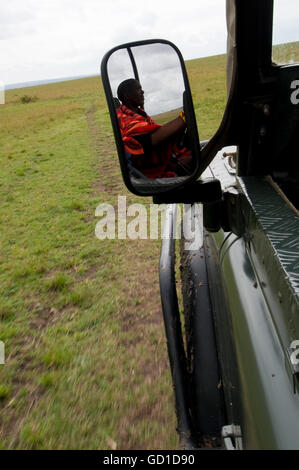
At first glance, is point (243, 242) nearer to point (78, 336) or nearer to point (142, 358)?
point (142, 358)

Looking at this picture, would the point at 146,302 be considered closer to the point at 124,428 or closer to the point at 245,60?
the point at 124,428

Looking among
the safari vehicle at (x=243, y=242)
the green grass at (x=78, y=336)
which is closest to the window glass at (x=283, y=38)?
the safari vehicle at (x=243, y=242)

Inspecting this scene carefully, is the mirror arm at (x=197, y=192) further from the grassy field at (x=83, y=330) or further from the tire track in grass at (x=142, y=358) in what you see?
the tire track in grass at (x=142, y=358)

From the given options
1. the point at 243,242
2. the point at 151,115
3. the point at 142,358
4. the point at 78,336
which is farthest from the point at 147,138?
the point at 78,336

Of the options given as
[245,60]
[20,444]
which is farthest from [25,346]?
[245,60]

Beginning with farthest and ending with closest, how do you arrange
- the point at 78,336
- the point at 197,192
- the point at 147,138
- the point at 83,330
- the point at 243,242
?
1. the point at 83,330
2. the point at 78,336
3. the point at 243,242
4. the point at 197,192
5. the point at 147,138

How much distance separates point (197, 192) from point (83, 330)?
2218 mm

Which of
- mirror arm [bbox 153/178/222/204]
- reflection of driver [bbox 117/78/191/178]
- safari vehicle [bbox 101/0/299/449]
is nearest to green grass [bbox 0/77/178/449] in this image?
safari vehicle [bbox 101/0/299/449]

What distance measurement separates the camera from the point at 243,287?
3.99ft

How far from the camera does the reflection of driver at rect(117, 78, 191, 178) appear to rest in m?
1.16

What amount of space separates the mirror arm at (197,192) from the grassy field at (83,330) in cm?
65

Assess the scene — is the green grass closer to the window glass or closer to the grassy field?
the grassy field

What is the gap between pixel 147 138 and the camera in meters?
1.16
